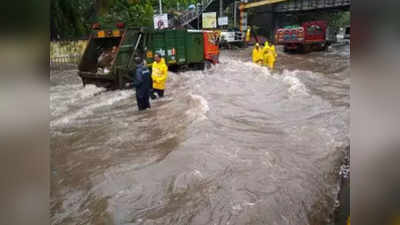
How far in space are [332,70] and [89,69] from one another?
476 inches

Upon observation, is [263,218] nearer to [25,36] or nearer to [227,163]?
[227,163]

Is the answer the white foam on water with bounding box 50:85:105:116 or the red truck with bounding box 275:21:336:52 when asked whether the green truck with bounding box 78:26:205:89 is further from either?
the red truck with bounding box 275:21:336:52

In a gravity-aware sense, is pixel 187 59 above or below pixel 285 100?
above

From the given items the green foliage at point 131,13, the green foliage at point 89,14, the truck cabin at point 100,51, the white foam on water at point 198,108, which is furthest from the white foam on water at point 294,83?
the green foliage at point 131,13

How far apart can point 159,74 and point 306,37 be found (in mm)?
20324

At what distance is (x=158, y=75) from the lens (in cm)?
1133

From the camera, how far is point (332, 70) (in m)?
19.5

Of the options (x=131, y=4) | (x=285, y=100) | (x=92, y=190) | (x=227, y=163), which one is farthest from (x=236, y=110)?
(x=131, y=4)

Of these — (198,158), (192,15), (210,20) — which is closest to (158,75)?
(198,158)

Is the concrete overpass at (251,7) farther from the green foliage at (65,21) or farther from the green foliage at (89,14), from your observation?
the green foliage at (65,21)

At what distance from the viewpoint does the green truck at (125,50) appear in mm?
12906

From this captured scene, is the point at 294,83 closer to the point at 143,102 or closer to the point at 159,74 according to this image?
the point at 159,74

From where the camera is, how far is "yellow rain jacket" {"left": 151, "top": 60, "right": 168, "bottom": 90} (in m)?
11.1

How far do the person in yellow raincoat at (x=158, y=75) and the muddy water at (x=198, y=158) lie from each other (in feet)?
1.15
